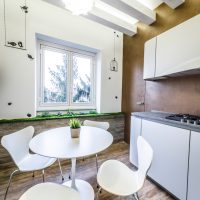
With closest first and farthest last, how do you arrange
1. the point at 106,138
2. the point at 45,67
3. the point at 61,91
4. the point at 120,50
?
the point at 106,138 < the point at 45,67 < the point at 61,91 < the point at 120,50

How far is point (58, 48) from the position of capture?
2.95 meters

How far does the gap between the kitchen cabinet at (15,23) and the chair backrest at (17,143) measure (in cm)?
159

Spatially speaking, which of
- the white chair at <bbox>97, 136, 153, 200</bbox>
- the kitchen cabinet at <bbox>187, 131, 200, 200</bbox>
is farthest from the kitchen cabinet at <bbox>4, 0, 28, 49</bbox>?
the kitchen cabinet at <bbox>187, 131, 200, 200</bbox>

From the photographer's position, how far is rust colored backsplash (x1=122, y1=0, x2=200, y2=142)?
6.51ft

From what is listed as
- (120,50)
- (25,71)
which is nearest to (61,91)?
(25,71)

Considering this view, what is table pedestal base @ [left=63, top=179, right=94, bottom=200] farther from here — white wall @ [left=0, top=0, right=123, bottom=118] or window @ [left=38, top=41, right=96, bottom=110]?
window @ [left=38, top=41, right=96, bottom=110]

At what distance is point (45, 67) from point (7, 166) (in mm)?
1937

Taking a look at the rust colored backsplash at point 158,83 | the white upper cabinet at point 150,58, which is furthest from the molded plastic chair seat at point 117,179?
the white upper cabinet at point 150,58

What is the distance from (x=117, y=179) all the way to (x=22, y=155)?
117 cm

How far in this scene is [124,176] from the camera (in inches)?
50.7

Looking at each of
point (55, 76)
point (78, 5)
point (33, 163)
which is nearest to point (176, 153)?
point (33, 163)

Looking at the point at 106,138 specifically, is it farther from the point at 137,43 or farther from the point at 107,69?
the point at 137,43

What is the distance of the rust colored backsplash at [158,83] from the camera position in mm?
1984

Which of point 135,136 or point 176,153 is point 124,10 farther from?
point 176,153
